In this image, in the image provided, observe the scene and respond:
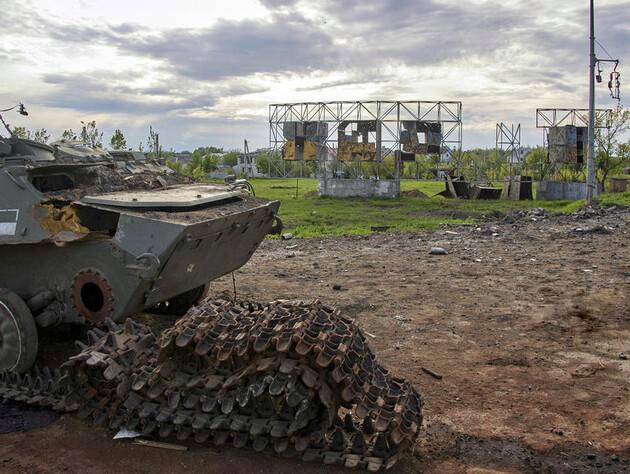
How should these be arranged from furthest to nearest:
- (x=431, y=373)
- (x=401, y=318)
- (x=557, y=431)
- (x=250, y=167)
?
(x=250, y=167)
(x=401, y=318)
(x=431, y=373)
(x=557, y=431)

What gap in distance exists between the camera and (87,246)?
5938 mm

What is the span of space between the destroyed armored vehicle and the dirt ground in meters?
1.04

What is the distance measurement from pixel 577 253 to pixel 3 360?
999cm

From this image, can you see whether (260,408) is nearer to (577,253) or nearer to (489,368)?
(489,368)

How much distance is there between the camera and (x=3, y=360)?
5.97 metres

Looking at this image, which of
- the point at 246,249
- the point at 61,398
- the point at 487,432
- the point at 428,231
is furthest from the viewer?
the point at 428,231

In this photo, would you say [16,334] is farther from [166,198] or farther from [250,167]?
[250,167]

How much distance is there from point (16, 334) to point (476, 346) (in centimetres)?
443

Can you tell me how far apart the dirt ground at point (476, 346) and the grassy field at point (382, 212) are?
2.89 meters

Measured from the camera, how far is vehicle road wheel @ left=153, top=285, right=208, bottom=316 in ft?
25.9

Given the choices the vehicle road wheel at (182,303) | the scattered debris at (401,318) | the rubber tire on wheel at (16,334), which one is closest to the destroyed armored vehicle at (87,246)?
the rubber tire on wheel at (16,334)

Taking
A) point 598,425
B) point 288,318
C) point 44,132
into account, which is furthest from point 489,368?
point 44,132

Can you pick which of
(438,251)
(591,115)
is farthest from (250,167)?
(438,251)

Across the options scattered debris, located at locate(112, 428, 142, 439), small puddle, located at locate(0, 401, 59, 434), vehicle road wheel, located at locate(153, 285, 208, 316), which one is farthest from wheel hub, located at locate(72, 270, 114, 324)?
vehicle road wheel, located at locate(153, 285, 208, 316)
